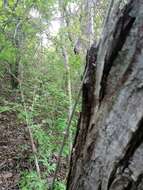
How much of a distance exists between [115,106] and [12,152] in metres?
3.40

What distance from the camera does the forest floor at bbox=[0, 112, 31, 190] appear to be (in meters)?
3.46

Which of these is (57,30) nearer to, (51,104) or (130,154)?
(51,104)

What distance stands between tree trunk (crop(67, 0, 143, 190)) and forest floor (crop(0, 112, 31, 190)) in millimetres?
2693

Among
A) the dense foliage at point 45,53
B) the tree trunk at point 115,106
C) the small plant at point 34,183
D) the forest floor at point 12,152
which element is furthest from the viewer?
the dense foliage at point 45,53

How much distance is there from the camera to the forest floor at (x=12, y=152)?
3457 mm

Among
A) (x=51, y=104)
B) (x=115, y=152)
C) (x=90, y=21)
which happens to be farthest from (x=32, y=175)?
(x=90, y=21)

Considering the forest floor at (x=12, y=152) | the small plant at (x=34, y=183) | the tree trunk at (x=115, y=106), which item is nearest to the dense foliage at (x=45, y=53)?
the forest floor at (x=12, y=152)

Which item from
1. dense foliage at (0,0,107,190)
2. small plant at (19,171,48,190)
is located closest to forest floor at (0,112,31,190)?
dense foliage at (0,0,107,190)

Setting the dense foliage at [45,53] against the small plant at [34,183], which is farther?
the dense foliage at [45,53]

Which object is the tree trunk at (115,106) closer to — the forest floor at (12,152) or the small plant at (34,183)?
the small plant at (34,183)

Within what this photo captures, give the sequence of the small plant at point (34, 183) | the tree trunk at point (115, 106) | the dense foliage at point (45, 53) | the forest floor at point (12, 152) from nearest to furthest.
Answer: the tree trunk at point (115, 106), the small plant at point (34, 183), the forest floor at point (12, 152), the dense foliage at point (45, 53)

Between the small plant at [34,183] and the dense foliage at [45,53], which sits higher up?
the dense foliage at [45,53]

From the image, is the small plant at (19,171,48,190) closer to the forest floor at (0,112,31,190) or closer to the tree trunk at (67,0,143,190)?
the forest floor at (0,112,31,190)

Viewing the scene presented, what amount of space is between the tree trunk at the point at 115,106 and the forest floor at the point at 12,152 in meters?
2.69
